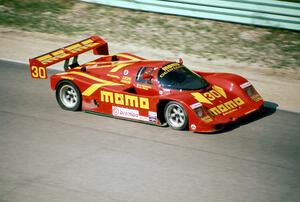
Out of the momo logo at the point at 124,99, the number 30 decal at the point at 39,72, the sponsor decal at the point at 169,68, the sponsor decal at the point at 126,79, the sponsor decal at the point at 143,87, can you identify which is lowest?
the momo logo at the point at 124,99

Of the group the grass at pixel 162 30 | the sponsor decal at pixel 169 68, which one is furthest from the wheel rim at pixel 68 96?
the grass at pixel 162 30

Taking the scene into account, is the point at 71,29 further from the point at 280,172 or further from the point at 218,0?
the point at 280,172

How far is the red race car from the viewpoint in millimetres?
11453

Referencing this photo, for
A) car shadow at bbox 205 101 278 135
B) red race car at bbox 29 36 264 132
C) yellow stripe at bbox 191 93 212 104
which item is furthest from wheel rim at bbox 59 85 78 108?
car shadow at bbox 205 101 278 135

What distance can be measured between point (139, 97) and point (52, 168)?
2.39 meters

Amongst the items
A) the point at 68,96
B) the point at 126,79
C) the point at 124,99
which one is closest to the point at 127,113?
the point at 124,99

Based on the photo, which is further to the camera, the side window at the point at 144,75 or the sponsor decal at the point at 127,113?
the side window at the point at 144,75

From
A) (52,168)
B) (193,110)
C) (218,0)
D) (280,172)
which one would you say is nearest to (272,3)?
(218,0)

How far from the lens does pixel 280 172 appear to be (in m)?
10.0

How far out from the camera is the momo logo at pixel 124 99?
11.8 metres

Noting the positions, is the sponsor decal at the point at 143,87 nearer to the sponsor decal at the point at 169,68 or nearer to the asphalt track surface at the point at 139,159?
the sponsor decal at the point at 169,68

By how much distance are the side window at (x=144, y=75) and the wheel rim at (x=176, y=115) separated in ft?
2.93

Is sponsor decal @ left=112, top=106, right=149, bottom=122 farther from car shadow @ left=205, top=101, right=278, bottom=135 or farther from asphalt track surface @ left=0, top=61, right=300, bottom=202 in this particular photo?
car shadow @ left=205, top=101, right=278, bottom=135

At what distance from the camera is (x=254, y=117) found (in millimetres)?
12477
